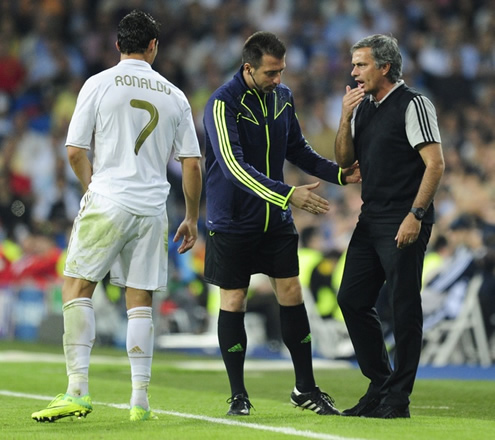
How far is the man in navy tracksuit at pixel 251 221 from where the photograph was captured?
22.7 feet

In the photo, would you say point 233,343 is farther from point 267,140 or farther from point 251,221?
point 267,140

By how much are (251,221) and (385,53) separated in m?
1.29

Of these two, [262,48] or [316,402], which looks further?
[316,402]

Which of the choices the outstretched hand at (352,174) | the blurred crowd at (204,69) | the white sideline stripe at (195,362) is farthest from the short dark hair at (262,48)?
the blurred crowd at (204,69)

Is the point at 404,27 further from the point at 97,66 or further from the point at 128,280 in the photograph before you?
the point at 128,280

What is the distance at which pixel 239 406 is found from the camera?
691 centimetres

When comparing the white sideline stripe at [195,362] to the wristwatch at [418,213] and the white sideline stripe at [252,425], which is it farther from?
the wristwatch at [418,213]

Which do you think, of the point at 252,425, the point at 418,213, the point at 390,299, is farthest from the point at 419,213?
the point at 252,425

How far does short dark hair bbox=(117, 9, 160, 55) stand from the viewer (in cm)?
651

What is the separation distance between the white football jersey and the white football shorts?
69 millimetres

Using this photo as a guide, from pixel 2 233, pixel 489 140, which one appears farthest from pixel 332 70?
pixel 2 233

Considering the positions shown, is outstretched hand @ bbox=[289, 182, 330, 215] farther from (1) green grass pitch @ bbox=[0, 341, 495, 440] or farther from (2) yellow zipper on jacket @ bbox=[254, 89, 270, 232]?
(1) green grass pitch @ bbox=[0, 341, 495, 440]

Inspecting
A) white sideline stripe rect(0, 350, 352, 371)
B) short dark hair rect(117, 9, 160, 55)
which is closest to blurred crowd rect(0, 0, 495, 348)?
white sideline stripe rect(0, 350, 352, 371)

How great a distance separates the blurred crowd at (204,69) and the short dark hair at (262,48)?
10.9 m
